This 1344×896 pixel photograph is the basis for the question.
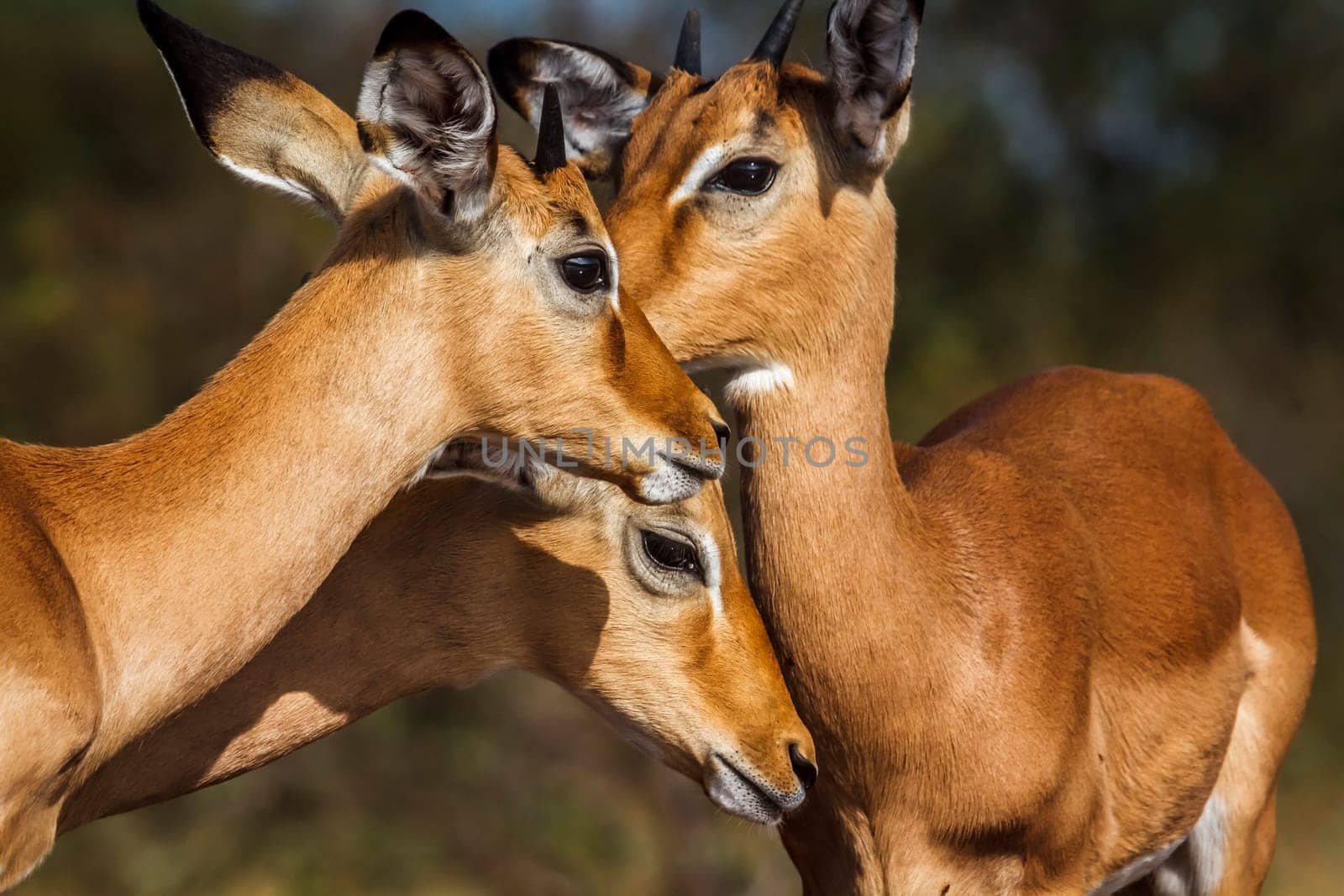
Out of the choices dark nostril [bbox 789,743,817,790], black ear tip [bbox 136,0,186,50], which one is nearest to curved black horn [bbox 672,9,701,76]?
black ear tip [bbox 136,0,186,50]

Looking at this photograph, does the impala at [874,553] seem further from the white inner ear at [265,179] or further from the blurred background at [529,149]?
the blurred background at [529,149]

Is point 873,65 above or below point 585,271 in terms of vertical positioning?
above

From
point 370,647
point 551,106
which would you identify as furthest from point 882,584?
point 551,106

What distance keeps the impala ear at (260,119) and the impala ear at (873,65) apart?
1315 millimetres

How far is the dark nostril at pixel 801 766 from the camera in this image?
425cm

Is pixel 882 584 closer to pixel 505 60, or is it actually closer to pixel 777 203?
pixel 777 203

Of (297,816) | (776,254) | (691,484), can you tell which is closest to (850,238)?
(776,254)

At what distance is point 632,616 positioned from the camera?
444 cm

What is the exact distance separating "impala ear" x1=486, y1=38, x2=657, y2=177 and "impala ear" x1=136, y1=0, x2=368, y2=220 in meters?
1.21

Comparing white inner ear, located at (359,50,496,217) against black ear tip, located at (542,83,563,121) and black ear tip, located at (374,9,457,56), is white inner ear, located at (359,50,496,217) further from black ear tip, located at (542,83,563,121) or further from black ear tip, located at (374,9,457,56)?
black ear tip, located at (542,83,563,121)

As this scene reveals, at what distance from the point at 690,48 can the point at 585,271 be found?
→ 1611mm

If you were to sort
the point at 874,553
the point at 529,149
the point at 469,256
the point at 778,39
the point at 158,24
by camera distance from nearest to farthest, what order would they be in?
the point at 469,256, the point at 158,24, the point at 874,553, the point at 778,39, the point at 529,149

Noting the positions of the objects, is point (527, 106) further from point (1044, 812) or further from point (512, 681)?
point (512, 681)

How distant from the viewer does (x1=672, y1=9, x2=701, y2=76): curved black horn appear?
17.1ft
